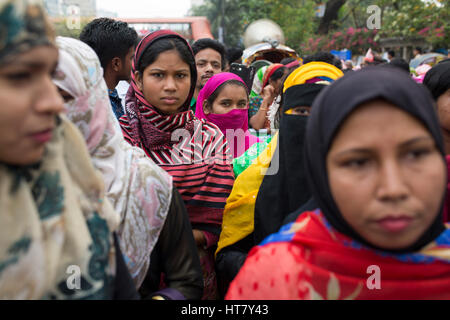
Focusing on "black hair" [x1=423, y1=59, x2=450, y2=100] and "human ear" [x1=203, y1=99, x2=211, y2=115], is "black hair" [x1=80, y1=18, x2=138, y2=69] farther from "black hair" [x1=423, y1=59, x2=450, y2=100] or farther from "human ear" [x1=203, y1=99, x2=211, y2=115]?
"black hair" [x1=423, y1=59, x2=450, y2=100]

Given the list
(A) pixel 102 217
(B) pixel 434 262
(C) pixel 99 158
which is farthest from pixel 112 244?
(B) pixel 434 262

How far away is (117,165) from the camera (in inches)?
60.5

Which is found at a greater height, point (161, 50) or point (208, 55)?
point (161, 50)

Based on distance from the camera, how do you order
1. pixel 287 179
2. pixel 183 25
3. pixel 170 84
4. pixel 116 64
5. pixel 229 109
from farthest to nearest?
pixel 183 25 → pixel 116 64 → pixel 229 109 → pixel 170 84 → pixel 287 179

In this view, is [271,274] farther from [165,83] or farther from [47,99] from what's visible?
[165,83]

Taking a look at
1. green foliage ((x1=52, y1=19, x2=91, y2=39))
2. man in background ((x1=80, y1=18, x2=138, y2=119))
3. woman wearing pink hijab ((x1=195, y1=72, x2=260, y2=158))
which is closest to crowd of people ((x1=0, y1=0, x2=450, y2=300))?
green foliage ((x1=52, y1=19, x2=91, y2=39))

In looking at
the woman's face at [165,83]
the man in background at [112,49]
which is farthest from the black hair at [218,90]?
the woman's face at [165,83]

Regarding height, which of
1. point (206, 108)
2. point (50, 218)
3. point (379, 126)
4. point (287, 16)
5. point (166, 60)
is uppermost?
point (287, 16)

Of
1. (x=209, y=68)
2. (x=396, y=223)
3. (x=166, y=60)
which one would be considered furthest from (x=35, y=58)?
(x=209, y=68)

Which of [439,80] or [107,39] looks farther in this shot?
[107,39]

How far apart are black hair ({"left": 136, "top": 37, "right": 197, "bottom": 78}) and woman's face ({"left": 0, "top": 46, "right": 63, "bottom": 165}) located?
58.1 inches

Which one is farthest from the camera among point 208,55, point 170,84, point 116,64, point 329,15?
point 329,15

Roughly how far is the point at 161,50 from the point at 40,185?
158cm
